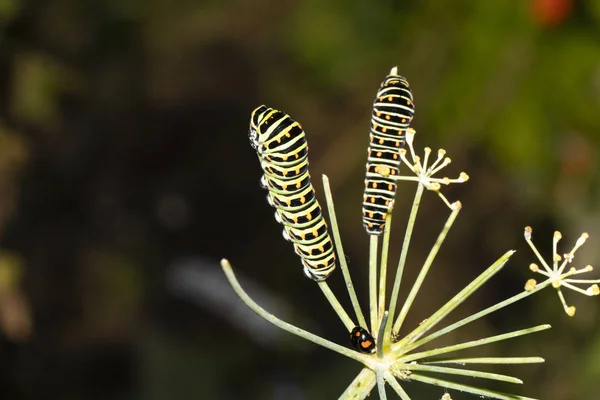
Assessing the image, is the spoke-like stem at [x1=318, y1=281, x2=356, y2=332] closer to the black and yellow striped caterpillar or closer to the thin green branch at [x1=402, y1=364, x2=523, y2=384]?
the black and yellow striped caterpillar

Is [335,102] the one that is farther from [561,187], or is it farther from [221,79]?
[561,187]

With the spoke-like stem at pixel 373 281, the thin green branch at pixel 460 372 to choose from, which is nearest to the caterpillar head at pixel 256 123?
the spoke-like stem at pixel 373 281

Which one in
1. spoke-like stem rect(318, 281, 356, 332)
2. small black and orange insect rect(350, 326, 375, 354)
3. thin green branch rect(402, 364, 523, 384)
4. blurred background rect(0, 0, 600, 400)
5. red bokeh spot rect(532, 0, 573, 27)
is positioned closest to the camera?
thin green branch rect(402, 364, 523, 384)

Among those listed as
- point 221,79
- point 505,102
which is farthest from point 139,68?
point 505,102

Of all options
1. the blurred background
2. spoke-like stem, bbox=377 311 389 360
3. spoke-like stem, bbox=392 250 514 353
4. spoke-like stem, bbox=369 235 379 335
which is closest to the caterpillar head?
spoke-like stem, bbox=369 235 379 335

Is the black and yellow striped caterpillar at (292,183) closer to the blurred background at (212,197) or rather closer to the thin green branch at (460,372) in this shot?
the thin green branch at (460,372)

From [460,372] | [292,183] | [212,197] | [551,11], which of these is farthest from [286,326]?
[212,197]
